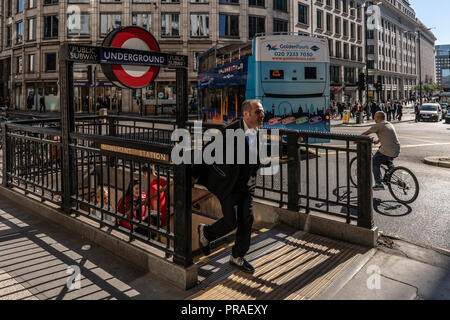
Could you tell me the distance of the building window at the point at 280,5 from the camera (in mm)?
42938

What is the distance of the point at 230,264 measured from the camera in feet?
12.8

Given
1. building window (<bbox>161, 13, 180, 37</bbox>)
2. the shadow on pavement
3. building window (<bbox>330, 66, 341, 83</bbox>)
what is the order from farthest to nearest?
building window (<bbox>330, 66, 341, 83</bbox>) → building window (<bbox>161, 13, 180, 37</bbox>) → the shadow on pavement

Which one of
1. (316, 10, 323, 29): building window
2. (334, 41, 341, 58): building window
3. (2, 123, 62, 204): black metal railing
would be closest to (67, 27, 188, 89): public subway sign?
(2, 123, 62, 204): black metal railing

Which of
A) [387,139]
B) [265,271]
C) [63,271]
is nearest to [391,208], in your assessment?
[387,139]

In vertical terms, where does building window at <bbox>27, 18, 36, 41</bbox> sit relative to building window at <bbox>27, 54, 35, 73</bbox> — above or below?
above

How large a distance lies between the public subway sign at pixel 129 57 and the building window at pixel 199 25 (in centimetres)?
3902

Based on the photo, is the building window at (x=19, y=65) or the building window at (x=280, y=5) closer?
the building window at (x=280, y=5)

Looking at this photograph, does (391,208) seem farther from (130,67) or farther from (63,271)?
(63,271)

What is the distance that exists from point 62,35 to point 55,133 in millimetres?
41261

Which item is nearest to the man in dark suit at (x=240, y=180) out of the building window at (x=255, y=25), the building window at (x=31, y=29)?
the building window at (x=255, y=25)

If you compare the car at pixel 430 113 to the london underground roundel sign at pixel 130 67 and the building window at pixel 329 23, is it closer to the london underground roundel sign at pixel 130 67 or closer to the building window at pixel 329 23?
the building window at pixel 329 23

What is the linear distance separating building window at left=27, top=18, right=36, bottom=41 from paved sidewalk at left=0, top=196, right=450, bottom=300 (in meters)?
46.6

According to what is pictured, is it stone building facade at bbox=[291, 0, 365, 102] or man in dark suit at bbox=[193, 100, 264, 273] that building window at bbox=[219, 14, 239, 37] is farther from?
man in dark suit at bbox=[193, 100, 264, 273]

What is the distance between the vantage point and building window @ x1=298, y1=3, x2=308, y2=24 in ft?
152
